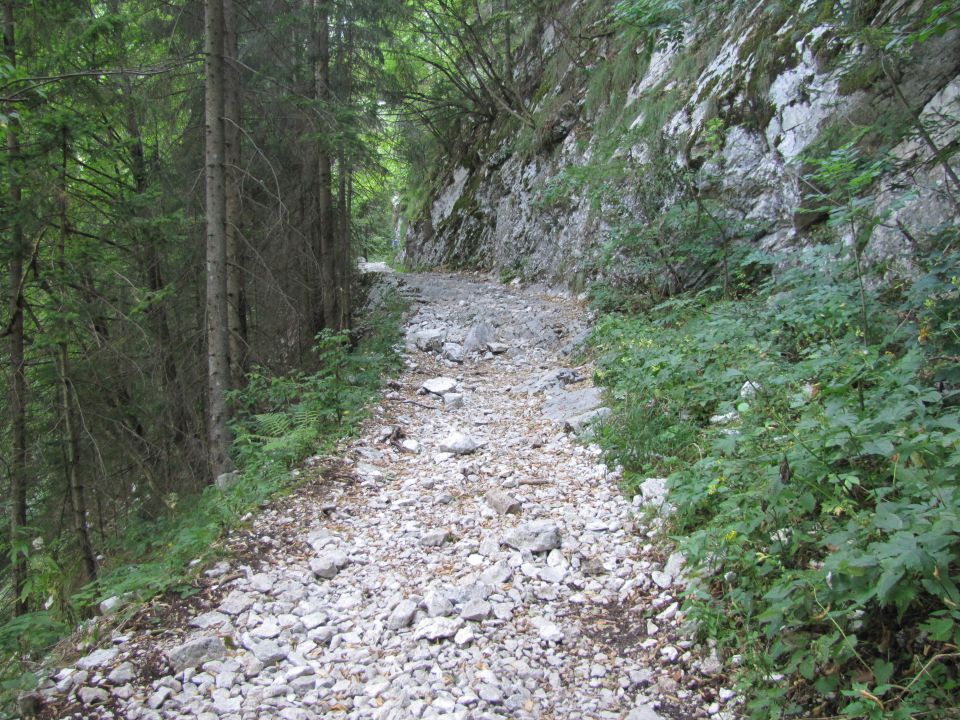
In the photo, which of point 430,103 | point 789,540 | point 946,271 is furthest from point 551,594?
point 430,103

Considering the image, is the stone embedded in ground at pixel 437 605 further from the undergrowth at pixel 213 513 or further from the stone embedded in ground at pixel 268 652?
the undergrowth at pixel 213 513

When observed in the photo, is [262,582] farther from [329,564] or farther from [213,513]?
[213,513]

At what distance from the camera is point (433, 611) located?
3.22 meters

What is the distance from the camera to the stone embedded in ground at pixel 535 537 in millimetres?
3738

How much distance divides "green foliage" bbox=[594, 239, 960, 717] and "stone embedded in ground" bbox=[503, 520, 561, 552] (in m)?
0.83

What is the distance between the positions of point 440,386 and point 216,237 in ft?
11.1

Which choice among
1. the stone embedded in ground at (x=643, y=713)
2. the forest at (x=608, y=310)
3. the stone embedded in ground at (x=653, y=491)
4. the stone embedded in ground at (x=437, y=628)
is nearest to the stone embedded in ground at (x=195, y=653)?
the forest at (x=608, y=310)

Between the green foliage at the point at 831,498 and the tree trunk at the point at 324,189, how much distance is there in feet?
22.4

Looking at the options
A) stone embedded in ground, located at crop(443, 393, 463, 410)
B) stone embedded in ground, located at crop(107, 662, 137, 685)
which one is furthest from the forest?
stone embedded in ground, located at crop(443, 393, 463, 410)

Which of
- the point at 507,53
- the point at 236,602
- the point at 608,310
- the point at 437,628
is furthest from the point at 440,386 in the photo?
the point at 507,53

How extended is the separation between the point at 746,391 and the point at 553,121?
12164 mm

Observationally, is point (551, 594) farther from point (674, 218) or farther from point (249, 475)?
point (674, 218)

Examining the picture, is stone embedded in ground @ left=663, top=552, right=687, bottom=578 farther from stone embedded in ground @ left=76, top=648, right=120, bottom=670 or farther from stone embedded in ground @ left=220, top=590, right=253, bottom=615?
stone embedded in ground @ left=76, top=648, right=120, bottom=670

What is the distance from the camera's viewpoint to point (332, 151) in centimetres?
810
